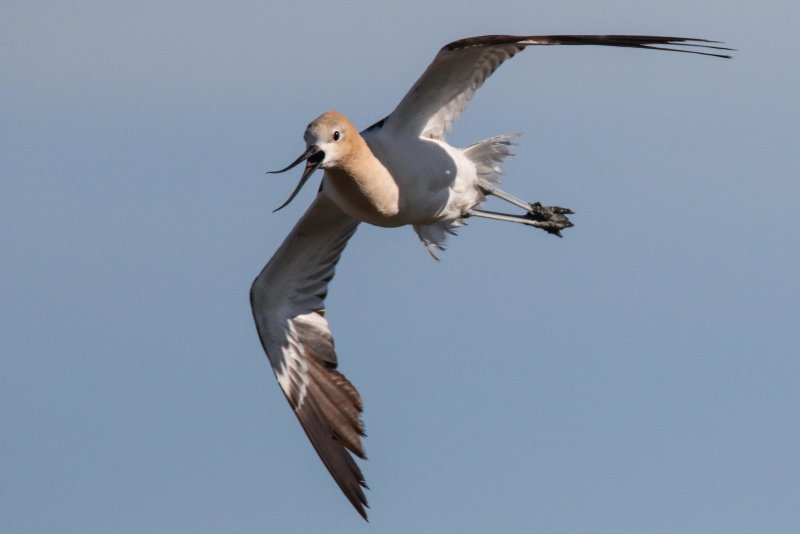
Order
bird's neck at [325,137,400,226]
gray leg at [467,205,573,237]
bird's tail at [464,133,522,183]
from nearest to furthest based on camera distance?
bird's neck at [325,137,400,226] < bird's tail at [464,133,522,183] < gray leg at [467,205,573,237]

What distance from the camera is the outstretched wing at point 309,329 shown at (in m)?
14.4

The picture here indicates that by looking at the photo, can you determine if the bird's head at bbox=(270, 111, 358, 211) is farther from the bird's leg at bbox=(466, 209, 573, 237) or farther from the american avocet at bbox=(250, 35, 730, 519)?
the bird's leg at bbox=(466, 209, 573, 237)

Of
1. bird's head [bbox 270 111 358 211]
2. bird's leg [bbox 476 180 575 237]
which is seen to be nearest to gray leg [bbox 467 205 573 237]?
bird's leg [bbox 476 180 575 237]

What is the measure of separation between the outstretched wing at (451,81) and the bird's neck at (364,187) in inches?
28.4

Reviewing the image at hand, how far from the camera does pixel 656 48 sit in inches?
434

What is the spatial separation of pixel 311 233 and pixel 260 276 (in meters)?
0.72

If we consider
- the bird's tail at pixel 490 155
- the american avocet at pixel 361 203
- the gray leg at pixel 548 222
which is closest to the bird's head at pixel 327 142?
the american avocet at pixel 361 203

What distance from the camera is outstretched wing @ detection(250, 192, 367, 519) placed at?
47.2 ft

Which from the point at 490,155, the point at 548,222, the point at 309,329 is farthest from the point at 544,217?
the point at 309,329

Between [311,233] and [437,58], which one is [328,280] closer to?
[311,233]

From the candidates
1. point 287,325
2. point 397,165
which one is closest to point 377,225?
point 397,165

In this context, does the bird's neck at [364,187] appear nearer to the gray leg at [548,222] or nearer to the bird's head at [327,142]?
the bird's head at [327,142]

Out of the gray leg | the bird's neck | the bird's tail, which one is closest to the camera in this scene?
the bird's neck

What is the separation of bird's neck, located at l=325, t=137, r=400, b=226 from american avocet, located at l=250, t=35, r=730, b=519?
0.4 inches
